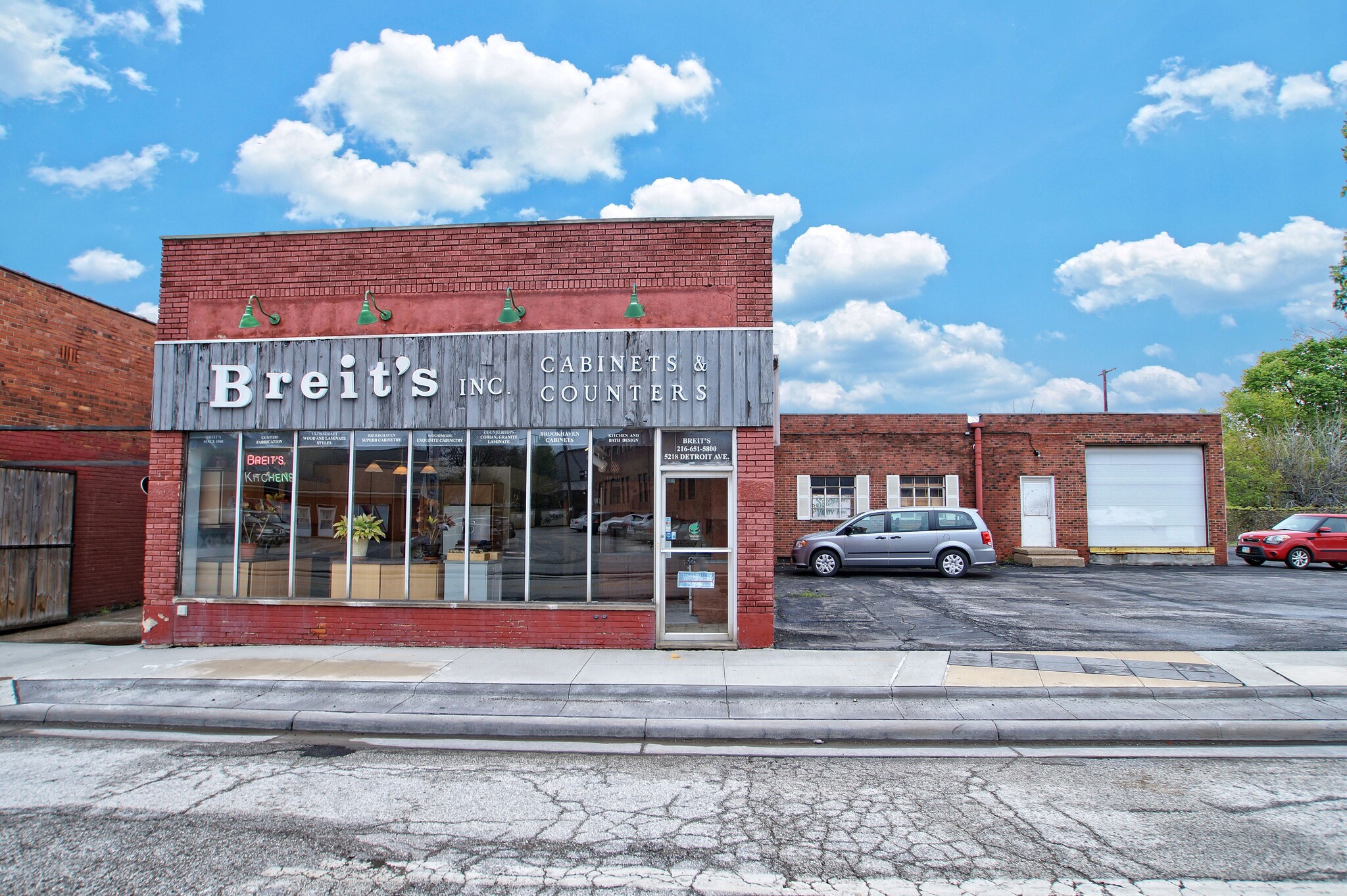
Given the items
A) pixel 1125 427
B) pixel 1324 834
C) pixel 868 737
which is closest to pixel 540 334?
pixel 868 737

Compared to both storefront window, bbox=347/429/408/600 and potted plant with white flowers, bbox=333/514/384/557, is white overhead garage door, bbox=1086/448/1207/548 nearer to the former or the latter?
storefront window, bbox=347/429/408/600

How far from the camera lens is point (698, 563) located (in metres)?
9.57

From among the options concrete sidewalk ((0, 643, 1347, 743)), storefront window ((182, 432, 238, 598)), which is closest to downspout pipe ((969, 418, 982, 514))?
concrete sidewalk ((0, 643, 1347, 743))

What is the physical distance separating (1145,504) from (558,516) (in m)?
18.6

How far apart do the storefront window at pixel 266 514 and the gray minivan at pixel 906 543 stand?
38.5 feet

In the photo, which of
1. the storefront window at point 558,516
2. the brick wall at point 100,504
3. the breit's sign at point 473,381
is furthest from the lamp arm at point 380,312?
the brick wall at point 100,504

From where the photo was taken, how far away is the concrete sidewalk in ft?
21.9

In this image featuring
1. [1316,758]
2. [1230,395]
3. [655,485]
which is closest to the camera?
[1316,758]

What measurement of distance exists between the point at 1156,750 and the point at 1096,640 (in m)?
4.06

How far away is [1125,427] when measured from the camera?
69.5ft

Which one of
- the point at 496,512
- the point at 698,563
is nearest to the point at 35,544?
the point at 496,512

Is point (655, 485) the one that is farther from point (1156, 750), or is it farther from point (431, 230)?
point (1156, 750)

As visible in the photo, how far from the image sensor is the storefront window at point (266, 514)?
1011cm

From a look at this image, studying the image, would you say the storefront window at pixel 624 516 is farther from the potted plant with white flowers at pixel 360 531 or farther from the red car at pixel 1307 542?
the red car at pixel 1307 542
